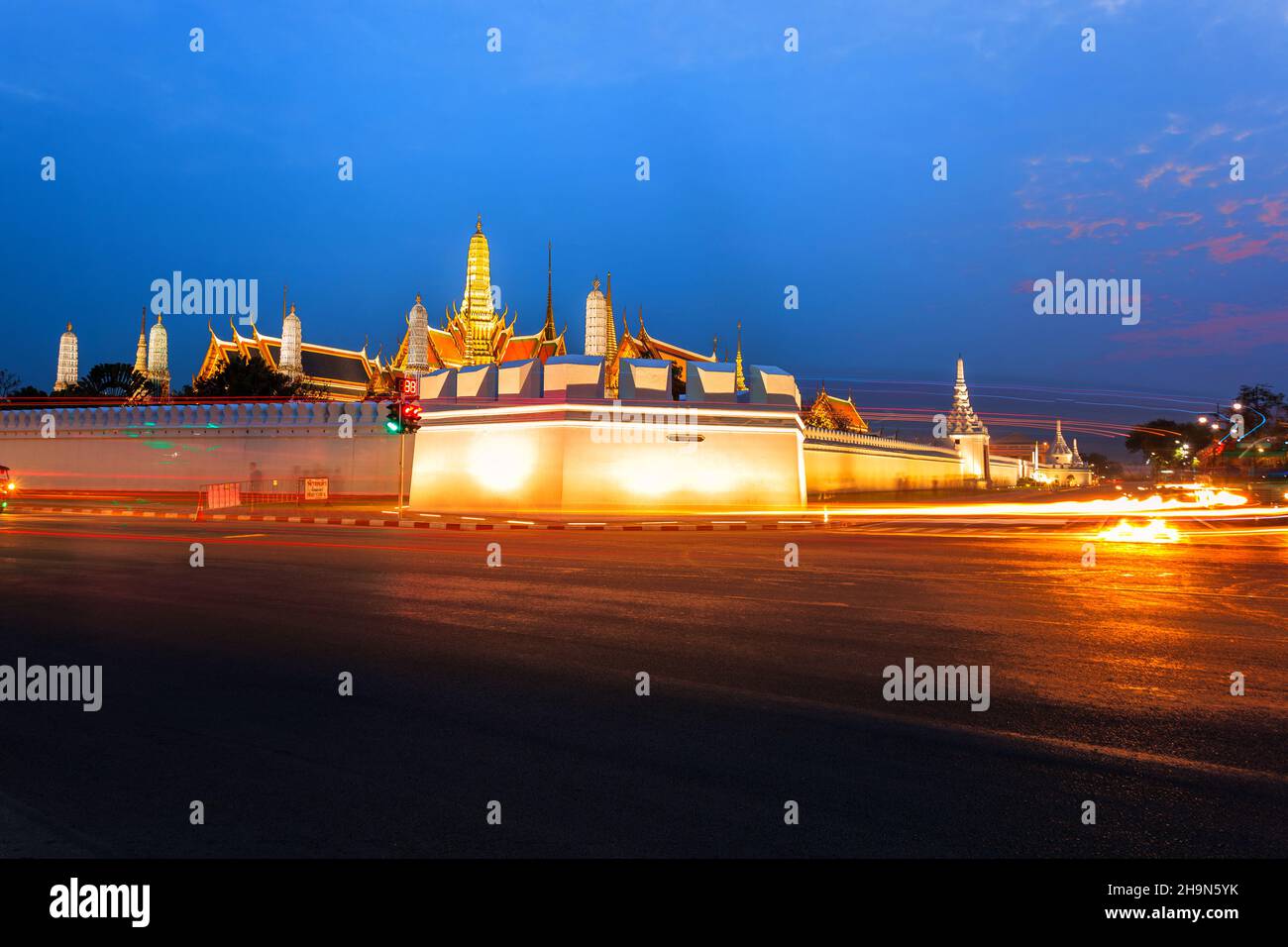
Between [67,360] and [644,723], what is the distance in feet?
292

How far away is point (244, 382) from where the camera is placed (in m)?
56.3

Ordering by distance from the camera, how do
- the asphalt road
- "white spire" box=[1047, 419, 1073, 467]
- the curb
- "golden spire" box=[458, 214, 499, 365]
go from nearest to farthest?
the asphalt road
the curb
"golden spire" box=[458, 214, 499, 365]
"white spire" box=[1047, 419, 1073, 467]

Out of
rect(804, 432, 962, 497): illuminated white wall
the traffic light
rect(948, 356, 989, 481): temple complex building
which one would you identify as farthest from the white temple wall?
rect(948, 356, 989, 481): temple complex building

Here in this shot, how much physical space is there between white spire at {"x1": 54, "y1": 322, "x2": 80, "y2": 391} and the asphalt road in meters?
79.8

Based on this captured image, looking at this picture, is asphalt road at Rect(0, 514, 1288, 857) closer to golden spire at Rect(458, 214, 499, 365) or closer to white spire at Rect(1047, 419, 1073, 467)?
golden spire at Rect(458, 214, 499, 365)

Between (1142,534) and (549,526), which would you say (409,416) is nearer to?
(549,526)

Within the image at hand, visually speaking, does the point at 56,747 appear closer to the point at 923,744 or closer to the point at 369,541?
the point at 923,744

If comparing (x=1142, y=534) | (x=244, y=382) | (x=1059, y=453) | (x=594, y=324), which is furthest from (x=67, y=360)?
(x=1059, y=453)

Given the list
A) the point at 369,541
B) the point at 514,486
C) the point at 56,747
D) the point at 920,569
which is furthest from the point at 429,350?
the point at 56,747

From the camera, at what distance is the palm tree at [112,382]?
6431cm

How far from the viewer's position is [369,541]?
1670 cm

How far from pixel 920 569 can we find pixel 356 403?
3115cm

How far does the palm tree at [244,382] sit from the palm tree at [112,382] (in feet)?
27.7

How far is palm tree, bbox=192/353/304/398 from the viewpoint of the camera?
56188 mm
